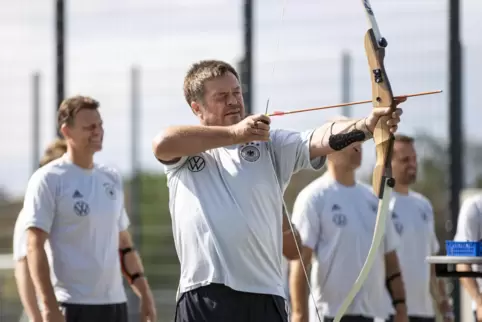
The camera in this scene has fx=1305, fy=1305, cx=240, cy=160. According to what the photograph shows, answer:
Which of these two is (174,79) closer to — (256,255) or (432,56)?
(432,56)

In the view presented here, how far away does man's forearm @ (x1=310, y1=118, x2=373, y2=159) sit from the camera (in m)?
4.74

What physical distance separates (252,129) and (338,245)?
8.15 ft

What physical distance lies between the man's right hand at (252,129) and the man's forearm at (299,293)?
2.23m

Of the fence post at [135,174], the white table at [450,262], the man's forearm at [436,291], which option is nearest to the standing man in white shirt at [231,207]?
the white table at [450,262]

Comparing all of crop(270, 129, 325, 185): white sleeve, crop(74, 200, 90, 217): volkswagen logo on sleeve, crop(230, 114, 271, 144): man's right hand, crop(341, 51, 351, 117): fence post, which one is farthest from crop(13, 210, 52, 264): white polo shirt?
crop(341, 51, 351, 117): fence post

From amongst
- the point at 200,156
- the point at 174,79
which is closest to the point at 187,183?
the point at 200,156

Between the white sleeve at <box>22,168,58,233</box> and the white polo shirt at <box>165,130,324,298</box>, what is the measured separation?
5.30 feet

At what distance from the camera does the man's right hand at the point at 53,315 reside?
20.8 feet

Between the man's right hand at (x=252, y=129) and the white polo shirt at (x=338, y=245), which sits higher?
the man's right hand at (x=252, y=129)

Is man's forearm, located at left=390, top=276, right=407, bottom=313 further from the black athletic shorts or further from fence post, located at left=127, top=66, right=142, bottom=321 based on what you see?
fence post, located at left=127, top=66, right=142, bottom=321

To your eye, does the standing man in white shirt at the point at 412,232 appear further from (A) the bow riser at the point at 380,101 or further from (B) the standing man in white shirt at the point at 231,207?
(A) the bow riser at the point at 380,101

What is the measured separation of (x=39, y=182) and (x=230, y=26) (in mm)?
3177

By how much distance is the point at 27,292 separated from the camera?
672 centimetres

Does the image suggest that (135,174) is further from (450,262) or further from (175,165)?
(175,165)
